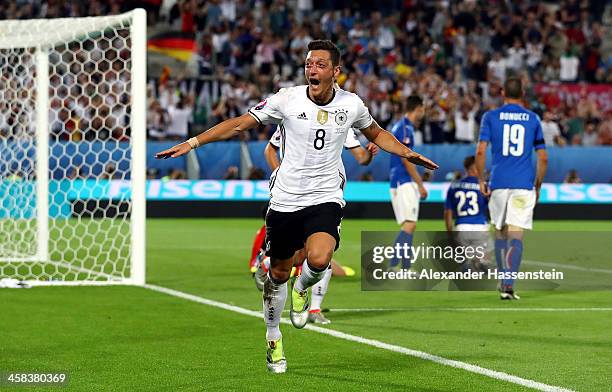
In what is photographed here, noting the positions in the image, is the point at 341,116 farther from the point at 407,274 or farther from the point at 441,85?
the point at 441,85

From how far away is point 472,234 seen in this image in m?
14.2

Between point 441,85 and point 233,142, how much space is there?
19.3ft

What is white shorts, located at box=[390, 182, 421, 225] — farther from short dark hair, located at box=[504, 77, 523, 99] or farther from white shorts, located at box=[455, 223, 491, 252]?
short dark hair, located at box=[504, 77, 523, 99]

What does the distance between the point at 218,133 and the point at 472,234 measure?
24.5 ft

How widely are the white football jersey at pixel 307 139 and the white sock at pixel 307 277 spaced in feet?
1.33

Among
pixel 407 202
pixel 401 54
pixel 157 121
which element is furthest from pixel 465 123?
pixel 407 202

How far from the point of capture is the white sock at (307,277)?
7.62m

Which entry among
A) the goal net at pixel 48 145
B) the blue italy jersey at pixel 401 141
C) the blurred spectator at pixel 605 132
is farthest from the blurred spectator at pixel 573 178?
the blue italy jersey at pixel 401 141

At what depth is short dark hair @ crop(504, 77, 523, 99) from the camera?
11.9 m

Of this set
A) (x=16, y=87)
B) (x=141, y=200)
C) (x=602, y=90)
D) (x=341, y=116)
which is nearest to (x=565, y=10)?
(x=602, y=90)

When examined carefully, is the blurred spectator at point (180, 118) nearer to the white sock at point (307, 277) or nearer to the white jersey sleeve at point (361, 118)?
the white sock at point (307, 277)

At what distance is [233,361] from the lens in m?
7.84

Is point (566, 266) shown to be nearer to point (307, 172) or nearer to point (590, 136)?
point (307, 172)

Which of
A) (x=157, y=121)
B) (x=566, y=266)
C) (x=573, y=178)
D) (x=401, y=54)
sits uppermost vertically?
(x=401, y=54)
